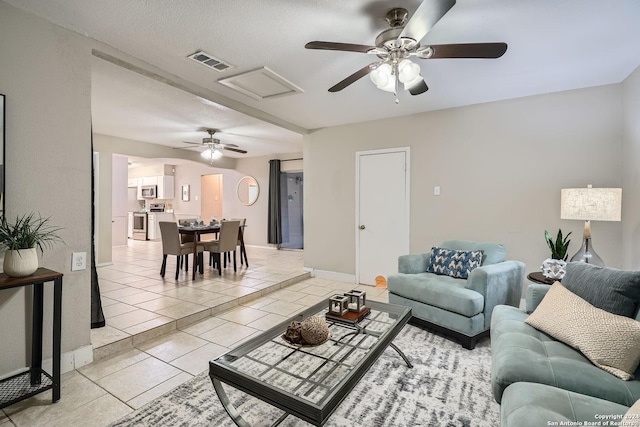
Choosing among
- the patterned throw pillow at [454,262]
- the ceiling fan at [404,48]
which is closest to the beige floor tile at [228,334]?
the patterned throw pillow at [454,262]

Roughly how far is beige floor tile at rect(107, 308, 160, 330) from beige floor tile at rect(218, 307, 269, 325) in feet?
2.28

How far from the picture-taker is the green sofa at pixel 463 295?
2547mm

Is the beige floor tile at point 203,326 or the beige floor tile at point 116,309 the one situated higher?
the beige floor tile at point 116,309

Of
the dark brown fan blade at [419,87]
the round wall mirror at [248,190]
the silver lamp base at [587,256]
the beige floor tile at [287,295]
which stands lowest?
the beige floor tile at [287,295]

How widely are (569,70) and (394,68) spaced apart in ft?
6.48

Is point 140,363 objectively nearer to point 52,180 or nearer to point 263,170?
point 52,180

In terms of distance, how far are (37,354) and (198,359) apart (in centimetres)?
100

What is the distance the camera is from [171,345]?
8.68ft

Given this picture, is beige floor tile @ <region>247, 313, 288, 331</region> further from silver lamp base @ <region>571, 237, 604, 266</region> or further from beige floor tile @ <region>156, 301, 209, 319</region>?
silver lamp base @ <region>571, 237, 604, 266</region>

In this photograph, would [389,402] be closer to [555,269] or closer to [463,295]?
[463,295]

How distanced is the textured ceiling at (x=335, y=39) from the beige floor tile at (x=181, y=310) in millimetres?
2349

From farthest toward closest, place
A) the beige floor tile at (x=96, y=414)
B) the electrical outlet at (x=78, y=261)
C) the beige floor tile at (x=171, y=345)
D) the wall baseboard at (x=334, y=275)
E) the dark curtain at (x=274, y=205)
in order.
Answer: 1. the dark curtain at (x=274, y=205)
2. the wall baseboard at (x=334, y=275)
3. the beige floor tile at (x=171, y=345)
4. the electrical outlet at (x=78, y=261)
5. the beige floor tile at (x=96, y=414)

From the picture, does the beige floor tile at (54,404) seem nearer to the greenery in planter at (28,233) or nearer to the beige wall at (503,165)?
the greenery in planter at (28,233)

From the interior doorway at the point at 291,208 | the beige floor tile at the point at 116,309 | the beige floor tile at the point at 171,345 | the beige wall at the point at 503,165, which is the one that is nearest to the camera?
the beige floor tile at the point at 171,345
